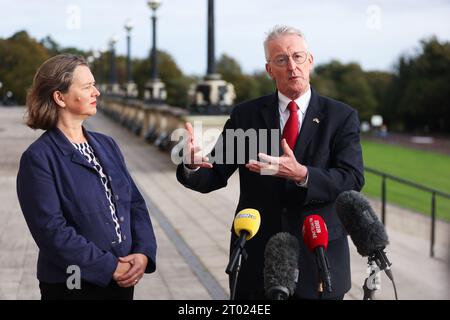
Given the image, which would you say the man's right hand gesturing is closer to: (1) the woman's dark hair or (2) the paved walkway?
(1) the woman's dark hair

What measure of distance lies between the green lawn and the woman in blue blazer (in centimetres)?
2659

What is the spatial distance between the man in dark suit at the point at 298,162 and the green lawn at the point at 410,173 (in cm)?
2632

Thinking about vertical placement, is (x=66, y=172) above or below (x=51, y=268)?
above

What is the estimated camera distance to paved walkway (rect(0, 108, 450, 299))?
7.20 meters

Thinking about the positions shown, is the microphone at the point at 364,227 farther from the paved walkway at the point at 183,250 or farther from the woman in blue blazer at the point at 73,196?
the woman in blue blazer at the point at 73,196

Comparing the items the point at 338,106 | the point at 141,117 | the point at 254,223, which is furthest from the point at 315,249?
the point at 141,117

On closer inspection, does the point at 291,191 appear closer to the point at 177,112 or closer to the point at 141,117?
the point at 177,112

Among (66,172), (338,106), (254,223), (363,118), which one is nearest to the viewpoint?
(254,223)

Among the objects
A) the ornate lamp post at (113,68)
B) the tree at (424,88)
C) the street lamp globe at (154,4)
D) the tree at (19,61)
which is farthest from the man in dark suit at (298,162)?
the tree at (424,88)

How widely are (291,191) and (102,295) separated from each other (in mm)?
887

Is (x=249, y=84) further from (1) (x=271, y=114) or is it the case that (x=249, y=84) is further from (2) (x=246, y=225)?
(2) (x=246, y=225)

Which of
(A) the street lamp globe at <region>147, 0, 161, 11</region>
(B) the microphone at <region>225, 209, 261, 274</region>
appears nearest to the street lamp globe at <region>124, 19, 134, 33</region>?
(A) the street lamp globe at <region>147, 0, 161, 11</region>

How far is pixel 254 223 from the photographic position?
2.66 meters
